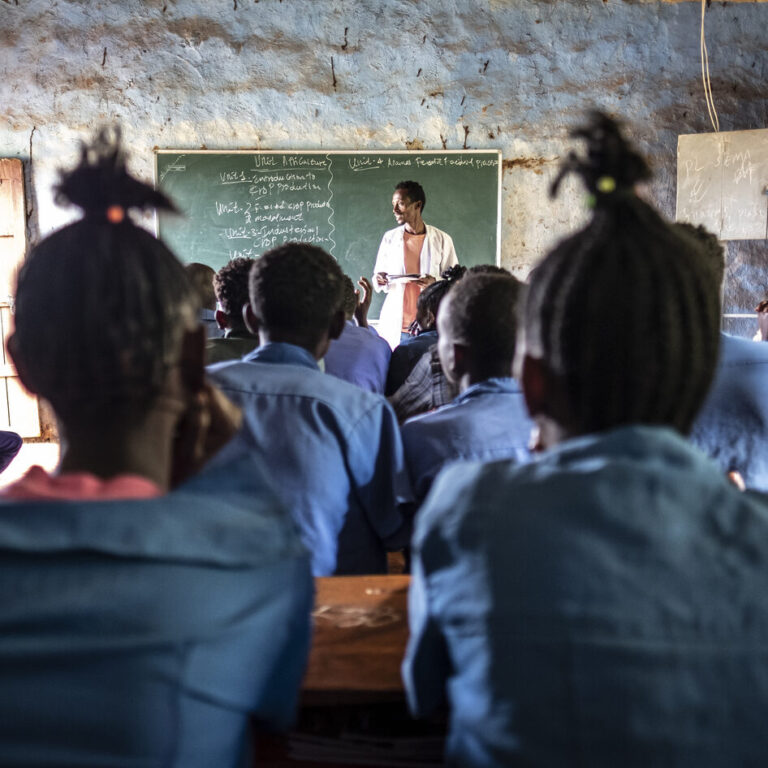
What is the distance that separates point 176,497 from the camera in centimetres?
71

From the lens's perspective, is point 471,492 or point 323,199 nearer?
point 471,492

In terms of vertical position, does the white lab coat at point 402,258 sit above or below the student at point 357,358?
above

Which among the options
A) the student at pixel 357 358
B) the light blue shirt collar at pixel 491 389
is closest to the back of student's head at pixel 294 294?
the light blue shirt collar at pixel 491 389

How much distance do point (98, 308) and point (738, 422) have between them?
1648 mm

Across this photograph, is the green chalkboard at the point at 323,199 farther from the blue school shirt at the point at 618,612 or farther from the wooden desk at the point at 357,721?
the blue school shirt at the point at 618,612

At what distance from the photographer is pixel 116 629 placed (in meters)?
0.66

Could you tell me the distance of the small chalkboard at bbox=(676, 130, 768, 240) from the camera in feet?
15.1

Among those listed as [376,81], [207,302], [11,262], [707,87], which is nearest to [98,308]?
[207,302]

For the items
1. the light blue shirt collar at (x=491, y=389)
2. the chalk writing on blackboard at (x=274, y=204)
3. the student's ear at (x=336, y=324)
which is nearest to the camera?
the light blue shirt collar at (x=491, y=389)

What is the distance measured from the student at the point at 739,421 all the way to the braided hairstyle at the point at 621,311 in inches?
45.6

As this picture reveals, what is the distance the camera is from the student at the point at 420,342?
3.12 metres

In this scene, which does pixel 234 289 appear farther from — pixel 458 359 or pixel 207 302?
pixel 458 359

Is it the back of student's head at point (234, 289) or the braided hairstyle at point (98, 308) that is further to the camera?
the back of student's head at point (234, 289)

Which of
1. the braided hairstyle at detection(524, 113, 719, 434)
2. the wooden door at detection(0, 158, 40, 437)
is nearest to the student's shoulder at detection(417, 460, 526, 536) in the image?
the braided hairstyle at detection(524, 113, 719, 434)
